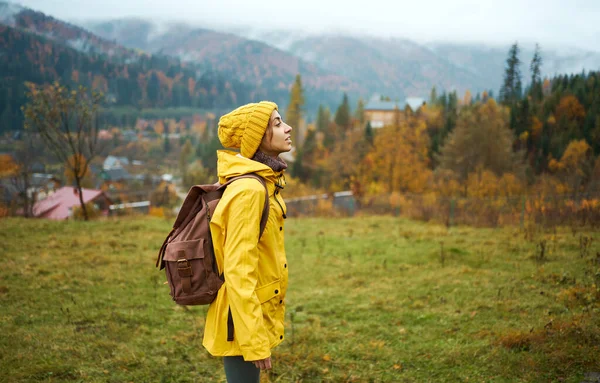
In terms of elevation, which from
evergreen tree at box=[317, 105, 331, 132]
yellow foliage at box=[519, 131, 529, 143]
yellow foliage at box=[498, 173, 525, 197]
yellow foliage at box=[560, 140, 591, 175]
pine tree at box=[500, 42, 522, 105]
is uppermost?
pine tree at box=[500, 42, 522, 105]

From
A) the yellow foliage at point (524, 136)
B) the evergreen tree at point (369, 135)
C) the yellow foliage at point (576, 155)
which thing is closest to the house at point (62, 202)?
the yellow foliage at point (576, 155)

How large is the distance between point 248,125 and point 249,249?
0.70m

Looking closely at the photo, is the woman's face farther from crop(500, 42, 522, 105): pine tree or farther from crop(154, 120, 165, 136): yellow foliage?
crop(154, 120, 165, 136): yellow foliage

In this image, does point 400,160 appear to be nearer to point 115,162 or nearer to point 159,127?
point 115,162

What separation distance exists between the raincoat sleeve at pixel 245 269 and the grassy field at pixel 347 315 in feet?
6.86

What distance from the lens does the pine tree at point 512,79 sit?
1522 inches

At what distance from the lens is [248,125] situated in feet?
7.80

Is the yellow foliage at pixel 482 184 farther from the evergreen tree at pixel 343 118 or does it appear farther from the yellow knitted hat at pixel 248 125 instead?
the evergreen tree at pixel 343 118

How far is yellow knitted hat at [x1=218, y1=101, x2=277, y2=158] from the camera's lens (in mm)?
2377

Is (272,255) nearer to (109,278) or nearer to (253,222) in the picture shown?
(253,222)

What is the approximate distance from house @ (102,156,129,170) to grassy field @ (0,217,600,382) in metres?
55.4

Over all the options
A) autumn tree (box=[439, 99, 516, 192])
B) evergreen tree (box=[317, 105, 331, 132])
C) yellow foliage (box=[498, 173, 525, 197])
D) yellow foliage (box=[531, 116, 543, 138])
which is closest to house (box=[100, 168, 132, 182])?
evergreen tree (box=[317, 105, 331, 132])

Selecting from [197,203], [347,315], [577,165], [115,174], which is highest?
[197,203]

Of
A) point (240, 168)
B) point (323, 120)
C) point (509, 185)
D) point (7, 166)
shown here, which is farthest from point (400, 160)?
point (240, 168)
